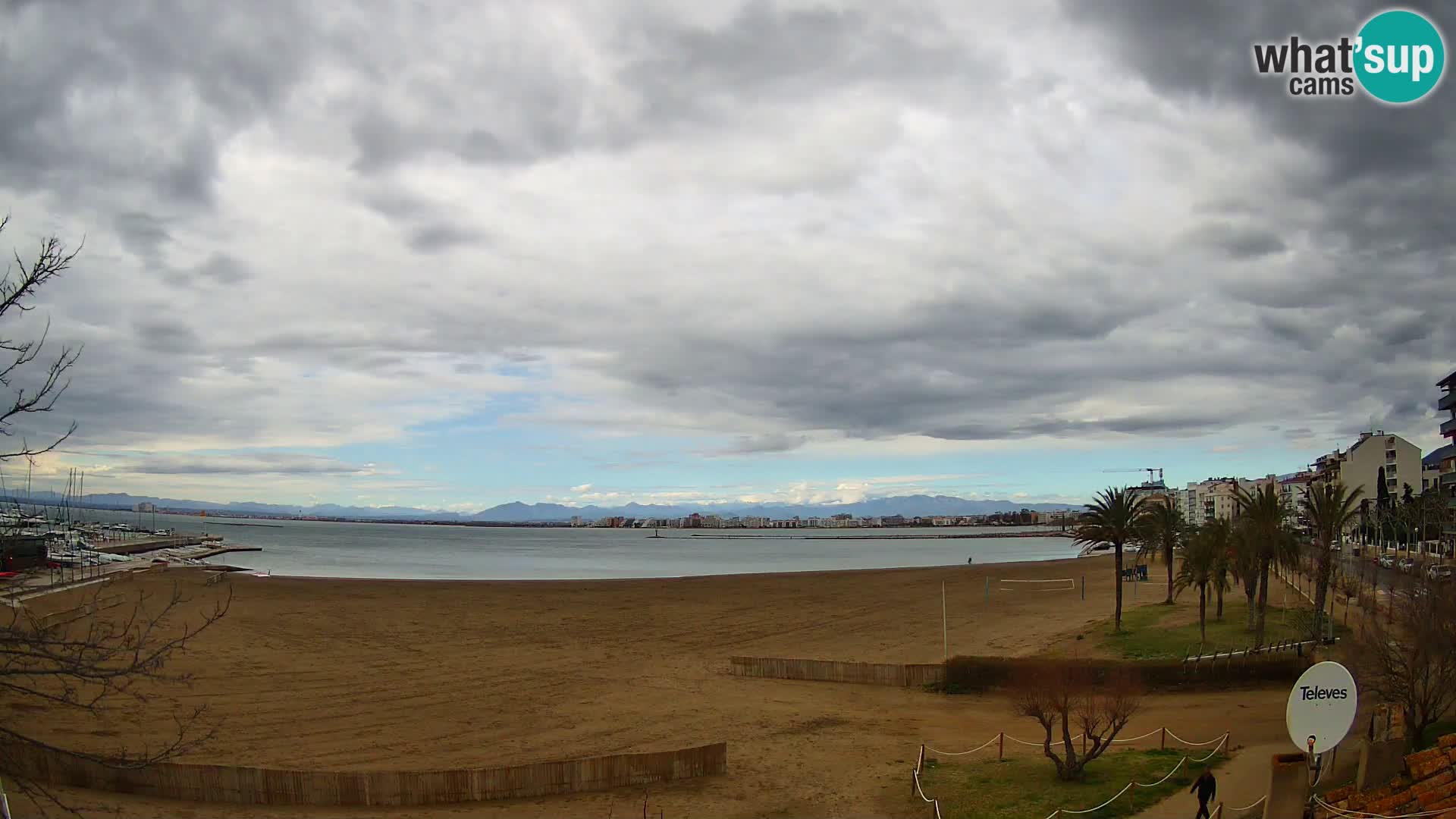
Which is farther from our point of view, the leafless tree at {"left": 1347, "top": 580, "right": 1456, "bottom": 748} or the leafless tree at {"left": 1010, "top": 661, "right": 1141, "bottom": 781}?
the leafless tree at {"left": 1010, "top": 661, "right": 1141, "bottom": 781}

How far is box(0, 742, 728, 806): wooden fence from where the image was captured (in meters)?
17.8

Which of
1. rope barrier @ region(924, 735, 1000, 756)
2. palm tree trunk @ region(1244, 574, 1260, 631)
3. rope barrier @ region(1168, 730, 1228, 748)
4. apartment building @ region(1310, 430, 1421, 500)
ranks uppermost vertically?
apartment building @ region(1310, 430, 1421, 500)

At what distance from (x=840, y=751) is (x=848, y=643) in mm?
18708

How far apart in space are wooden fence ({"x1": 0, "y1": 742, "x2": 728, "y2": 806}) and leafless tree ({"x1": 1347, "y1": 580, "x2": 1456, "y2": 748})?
1579 centimetres

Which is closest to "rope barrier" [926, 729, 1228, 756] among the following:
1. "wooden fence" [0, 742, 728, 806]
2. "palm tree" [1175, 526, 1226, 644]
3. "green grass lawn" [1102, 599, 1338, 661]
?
"green grass lawn" [1102, 599, 1338, 661]

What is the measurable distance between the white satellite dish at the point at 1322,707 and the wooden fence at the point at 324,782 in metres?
13.1

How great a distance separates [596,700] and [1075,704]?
48.6 ft

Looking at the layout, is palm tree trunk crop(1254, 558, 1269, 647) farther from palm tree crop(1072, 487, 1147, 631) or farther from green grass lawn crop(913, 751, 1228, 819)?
green grass lawn crop(913, 751, 1228, 819)

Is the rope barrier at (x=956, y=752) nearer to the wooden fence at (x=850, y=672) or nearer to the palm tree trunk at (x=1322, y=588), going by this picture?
the wooden fence at (x=850, y=672)

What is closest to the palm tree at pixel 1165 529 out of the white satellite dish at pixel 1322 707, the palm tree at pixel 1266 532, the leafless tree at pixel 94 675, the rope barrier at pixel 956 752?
the palm tree at pixel 1266 532

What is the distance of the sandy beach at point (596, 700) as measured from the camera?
20.8 m

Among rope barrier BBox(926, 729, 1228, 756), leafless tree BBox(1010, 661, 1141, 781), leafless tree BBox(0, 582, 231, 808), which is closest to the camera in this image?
leafless tree BBox(0, 582, 231, 808)

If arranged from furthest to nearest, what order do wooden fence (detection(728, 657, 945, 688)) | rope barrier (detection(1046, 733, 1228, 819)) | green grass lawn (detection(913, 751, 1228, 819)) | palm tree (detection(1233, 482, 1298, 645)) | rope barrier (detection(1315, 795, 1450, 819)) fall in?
palm tree (detection(1233, 482, 1298, 645)), wooden fence (detection(728, 657, 945, 688)), green grass lawn (detection(913, 751, 1228, 819)), rope barrier (detection(1046, 733, 1228, 819)), rope barrier (detection(1315, 795, 1450, 819))

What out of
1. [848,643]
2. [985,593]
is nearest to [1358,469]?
[985,593]
